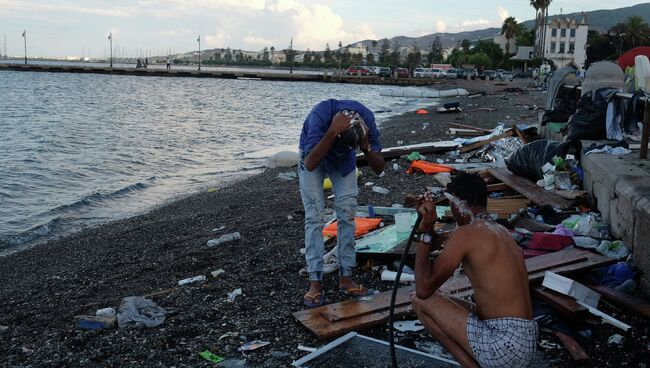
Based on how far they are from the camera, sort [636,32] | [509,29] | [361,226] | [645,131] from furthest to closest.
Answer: [509,29] < [636,32] < [361,226] < [645,131]

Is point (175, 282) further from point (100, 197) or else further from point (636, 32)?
point (636, 32)

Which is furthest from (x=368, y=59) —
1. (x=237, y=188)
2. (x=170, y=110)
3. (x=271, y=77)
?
(x=237, y=188)

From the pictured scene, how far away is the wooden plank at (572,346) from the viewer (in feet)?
13.5

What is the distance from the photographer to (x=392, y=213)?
810 cm

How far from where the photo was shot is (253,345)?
457 cm

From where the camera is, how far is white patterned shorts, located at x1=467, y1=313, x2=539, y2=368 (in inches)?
126

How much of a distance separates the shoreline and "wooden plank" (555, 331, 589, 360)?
9 centimetres

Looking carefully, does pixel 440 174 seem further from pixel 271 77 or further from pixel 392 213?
pixel 271 77

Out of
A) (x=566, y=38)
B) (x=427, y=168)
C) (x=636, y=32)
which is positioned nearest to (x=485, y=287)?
(x=427, y=168)

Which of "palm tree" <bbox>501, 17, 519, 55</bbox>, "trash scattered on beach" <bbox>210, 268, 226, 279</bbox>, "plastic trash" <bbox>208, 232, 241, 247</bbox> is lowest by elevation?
"plastic trash" <bbox>208, 232, 241, 247</bbox>

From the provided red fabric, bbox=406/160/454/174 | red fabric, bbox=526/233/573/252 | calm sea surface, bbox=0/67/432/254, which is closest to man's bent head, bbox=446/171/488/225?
red fabric, bbox=526/233/573/252

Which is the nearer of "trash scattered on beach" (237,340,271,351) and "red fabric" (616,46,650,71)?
"trash scattered on beach" (237,340,271,351)

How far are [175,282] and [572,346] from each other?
4098 mm

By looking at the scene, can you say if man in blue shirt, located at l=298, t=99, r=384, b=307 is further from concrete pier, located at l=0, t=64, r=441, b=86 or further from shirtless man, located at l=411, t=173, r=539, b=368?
concrete pier, located at l=0, t=64, r=441, b=86
